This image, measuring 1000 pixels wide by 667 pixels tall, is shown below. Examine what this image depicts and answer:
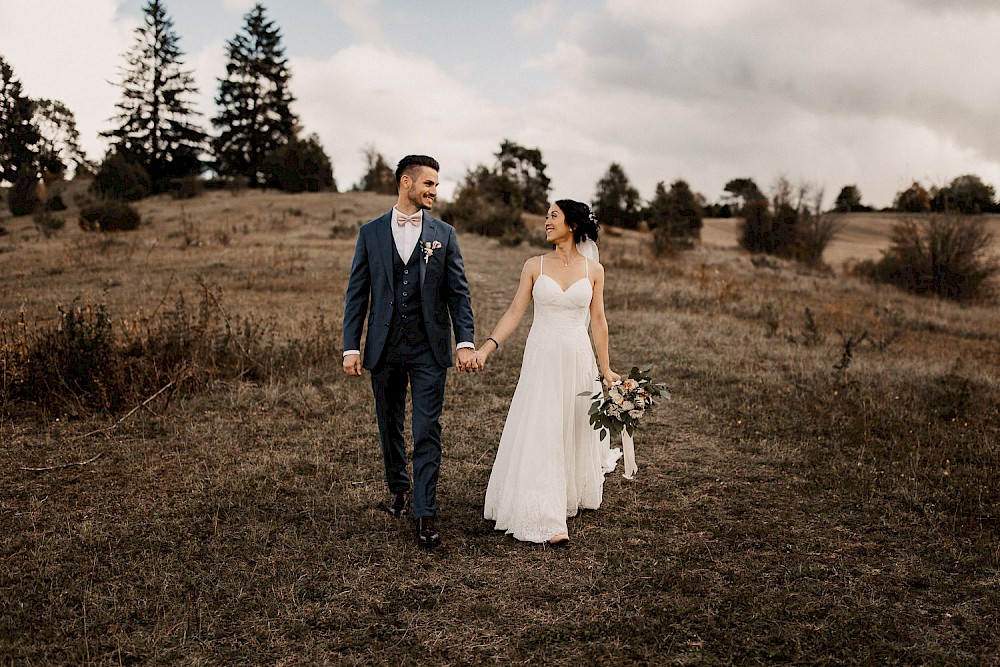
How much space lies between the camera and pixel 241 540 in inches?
182

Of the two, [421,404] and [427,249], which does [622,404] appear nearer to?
[421,404]

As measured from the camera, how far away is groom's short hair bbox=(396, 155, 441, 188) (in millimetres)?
4430

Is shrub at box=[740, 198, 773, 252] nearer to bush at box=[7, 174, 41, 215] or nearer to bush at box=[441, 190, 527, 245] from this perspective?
bush at box=[441, 190, 527, 245]

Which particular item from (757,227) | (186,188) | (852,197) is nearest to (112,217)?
(186,188)

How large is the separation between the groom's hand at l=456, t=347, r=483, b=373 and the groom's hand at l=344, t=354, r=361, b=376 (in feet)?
2.08

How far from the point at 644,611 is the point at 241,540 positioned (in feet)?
8.54

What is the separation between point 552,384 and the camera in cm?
473

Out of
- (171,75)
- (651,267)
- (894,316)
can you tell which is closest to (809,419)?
(894,316)

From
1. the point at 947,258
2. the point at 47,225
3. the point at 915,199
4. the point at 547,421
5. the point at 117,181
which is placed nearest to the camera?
the point at 547,421

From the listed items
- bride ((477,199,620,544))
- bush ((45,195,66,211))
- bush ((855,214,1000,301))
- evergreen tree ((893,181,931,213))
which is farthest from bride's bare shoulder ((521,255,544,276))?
bush ((45,195,66,211))

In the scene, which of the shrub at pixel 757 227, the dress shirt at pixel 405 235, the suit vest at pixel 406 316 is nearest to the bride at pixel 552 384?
the suit vest at pixel 406 316

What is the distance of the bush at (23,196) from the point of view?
3978 centimetres

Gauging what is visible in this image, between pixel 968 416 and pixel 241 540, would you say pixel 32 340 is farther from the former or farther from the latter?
Result: pixel 968 416

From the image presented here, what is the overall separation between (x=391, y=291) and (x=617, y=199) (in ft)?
152
